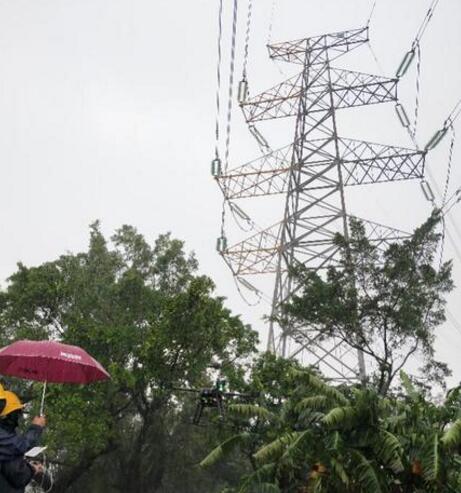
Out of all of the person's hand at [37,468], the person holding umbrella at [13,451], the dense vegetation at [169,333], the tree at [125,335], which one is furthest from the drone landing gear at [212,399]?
the person holding umbrella at [13,451]

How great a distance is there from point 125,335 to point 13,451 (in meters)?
16.0

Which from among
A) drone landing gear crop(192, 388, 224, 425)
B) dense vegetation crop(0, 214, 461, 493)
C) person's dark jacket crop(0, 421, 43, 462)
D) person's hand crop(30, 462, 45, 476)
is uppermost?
dense vegetation crop(0, 214, 461, 493)

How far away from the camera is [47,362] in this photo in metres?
7.53

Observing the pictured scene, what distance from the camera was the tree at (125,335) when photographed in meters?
19.0

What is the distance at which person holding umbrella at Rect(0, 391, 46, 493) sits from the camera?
3889 mm

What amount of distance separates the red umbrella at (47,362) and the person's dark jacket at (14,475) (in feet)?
10.7

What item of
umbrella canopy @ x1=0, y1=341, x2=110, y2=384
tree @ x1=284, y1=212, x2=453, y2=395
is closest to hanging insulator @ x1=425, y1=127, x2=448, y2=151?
tree @ x1=284, y1=212, x2=453, y2=395

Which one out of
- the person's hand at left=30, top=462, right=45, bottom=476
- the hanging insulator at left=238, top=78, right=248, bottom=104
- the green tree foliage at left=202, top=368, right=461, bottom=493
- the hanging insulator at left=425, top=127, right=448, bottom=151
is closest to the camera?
the person's hand at left=30, top=462, right=45, bottom=476

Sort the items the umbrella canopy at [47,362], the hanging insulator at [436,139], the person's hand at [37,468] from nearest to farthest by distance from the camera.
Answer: the person's hand at [37,468] < the umbrella canopy at [47,362] < the hanging insulator at [436,139]

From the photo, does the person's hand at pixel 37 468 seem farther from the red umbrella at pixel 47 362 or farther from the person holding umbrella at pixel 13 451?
the red umbrella at pixel 47 362

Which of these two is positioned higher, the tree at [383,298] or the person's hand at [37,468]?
the tree at [383,298]

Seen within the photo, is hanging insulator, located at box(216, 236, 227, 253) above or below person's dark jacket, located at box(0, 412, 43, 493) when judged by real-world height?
above

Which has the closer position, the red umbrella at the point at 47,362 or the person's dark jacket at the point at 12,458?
the person's dark jacket at the point at 12,458

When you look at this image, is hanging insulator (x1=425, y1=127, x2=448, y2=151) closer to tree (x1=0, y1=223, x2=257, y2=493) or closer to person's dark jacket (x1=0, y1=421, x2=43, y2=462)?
tree (x1=0, y1=223, x2=257, y2=493)
